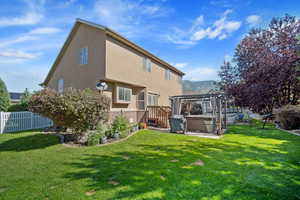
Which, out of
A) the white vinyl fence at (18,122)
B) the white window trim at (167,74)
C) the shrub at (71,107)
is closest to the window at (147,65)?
the white window trim at (167,74)

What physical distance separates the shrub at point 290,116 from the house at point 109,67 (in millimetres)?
10275

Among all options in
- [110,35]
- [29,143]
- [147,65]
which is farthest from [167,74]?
[29,143]

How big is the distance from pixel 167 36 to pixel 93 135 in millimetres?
11721

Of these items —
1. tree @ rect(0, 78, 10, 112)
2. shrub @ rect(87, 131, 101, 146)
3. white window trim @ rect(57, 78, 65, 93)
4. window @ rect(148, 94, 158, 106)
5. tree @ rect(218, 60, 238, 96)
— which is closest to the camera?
shrub @ rect(87, 131, 101, 146)

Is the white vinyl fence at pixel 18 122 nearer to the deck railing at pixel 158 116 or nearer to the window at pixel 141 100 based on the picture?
the window at pixel 141 100

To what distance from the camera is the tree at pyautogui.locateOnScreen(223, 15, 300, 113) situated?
1208 centimetres

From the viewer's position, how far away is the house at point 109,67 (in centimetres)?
980

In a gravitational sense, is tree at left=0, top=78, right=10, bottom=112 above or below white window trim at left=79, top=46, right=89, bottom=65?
below

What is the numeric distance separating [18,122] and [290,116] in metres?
18.7

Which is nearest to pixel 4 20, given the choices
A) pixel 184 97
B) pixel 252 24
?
pixel 184 97

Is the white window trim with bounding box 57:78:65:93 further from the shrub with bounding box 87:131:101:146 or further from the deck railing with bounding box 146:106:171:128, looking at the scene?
the shrub with bounding box 87:131:101:146

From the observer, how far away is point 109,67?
9.67m

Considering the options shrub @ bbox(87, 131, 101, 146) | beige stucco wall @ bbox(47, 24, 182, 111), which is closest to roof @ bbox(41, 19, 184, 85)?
beige stucco wall @ bbox(47, 24, 182, 111)

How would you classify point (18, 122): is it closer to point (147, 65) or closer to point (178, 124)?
point (178, 124)
